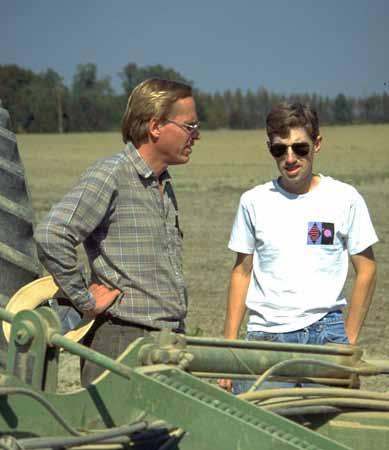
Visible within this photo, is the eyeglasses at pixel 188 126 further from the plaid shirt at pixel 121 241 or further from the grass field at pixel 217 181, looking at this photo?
the grass field at pixel 217 181

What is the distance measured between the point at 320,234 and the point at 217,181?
23297 millimetres

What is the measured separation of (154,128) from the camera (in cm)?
Answer: 373

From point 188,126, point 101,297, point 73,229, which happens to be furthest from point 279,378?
point 188,126

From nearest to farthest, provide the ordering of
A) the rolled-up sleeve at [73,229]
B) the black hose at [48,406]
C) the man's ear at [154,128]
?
the black hose at [48,406] < the rolled-up sleeve at [73,229] < the man's ear at [154,128]

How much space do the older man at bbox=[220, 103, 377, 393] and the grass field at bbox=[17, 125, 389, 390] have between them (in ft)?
5.84

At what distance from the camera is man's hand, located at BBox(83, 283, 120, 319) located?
3.60 meters

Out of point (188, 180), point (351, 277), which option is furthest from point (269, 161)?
point (351, 277)

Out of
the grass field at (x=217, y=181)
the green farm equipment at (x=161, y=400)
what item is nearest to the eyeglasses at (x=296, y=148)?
the green farm equipment at (x=161, y=400)

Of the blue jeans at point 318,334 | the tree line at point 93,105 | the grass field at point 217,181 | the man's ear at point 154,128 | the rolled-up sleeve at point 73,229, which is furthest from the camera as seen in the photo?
the tree line at point 93,105

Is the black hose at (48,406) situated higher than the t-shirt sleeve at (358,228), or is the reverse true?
the t-shirt sleeve at (358,228)

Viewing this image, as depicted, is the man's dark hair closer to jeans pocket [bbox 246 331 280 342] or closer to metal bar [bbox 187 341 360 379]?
jeans pocket [bbox 246 331 280 342]

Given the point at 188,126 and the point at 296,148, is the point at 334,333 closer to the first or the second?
the point at 296,148

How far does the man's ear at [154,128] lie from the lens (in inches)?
146

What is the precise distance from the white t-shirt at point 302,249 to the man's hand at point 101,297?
67cm
